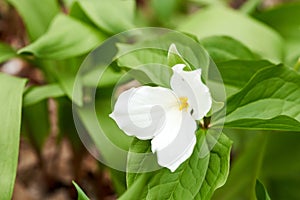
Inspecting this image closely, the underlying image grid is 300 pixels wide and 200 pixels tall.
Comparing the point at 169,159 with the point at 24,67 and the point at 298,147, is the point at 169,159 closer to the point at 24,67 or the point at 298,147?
the point at 298,147

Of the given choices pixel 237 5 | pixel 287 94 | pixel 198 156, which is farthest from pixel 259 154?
pixel 237 5

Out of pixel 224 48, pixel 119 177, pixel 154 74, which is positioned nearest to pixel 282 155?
pixel 224 48

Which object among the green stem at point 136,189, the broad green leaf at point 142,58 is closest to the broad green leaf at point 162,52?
the broad green leaf at point 142,58

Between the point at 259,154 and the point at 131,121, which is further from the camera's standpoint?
the point at 259,154

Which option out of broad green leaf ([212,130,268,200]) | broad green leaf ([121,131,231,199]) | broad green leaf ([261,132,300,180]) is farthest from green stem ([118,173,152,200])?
broad green leaf ([261,132,300,180])

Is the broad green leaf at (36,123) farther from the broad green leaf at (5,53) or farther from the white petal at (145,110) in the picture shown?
the white petal at (145,110)

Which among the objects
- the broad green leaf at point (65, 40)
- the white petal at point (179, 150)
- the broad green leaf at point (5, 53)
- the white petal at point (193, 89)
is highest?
the white petal at point (193, 89)
